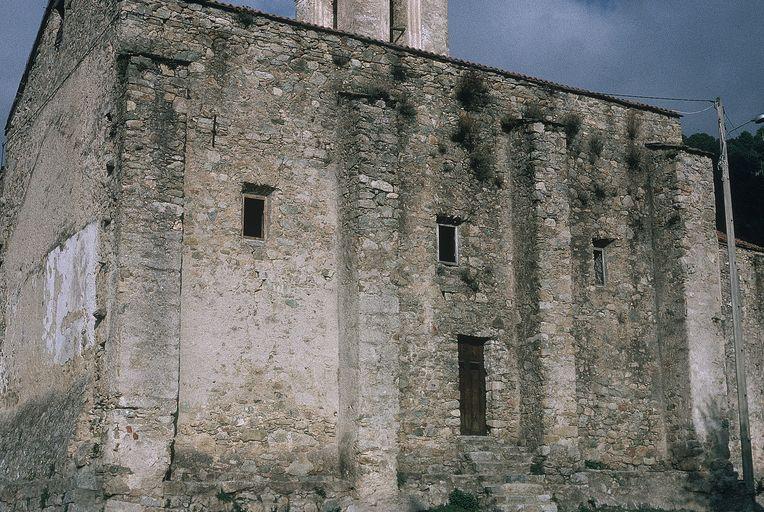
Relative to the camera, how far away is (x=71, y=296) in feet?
55.3

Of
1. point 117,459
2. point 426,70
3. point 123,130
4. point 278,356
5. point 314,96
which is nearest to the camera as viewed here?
point 117,459

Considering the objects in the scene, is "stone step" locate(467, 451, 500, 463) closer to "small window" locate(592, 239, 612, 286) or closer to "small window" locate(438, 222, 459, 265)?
"small window" locate(438, 222, 459, 265)

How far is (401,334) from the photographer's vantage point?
17484 mm

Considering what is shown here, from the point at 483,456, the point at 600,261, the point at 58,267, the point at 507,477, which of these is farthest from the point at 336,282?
the point at 600,261

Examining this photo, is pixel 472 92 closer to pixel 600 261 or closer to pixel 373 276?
pixel 600 261

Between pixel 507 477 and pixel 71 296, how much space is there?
7943mm

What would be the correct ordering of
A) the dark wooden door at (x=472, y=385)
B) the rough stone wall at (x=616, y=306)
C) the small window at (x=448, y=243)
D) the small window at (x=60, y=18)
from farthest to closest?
the rough stone wall at (x=616, y=306)
the small window at (x=60, y=18)
the small window at (x=448, y=243)
the dark wooden door at (x=472, y=385)

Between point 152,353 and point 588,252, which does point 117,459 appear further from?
point 588,252

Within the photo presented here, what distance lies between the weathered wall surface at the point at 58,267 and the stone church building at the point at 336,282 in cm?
8

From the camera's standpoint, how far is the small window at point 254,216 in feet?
54.2

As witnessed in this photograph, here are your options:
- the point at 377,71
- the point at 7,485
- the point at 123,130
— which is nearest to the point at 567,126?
the point at 377,71

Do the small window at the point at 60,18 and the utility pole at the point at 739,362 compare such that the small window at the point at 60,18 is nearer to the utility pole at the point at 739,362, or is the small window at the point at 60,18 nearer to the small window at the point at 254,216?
the small window at the point at 254,216

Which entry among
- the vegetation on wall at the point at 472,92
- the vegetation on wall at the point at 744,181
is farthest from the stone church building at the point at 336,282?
the vegetation on wall at the point at 744,181

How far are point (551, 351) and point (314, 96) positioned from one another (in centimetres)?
618
